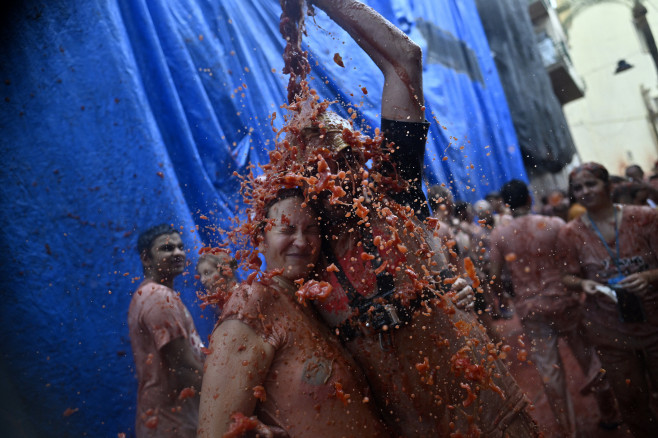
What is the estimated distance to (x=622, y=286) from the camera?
2.56m

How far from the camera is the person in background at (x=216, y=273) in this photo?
1980mm

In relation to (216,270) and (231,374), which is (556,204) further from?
(231,374)

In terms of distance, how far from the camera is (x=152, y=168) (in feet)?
6.53

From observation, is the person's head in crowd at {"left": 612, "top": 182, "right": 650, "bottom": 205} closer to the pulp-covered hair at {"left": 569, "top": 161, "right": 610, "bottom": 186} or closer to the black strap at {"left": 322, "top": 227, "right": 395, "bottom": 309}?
the pulp-covered hair at {"left": 569, "top": 161, "right": 610, "bottom": 186}

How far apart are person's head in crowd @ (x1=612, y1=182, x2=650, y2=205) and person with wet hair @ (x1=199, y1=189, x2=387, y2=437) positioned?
403 centimetres

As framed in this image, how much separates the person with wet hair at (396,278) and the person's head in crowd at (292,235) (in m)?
0.06

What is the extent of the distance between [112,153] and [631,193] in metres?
5.05

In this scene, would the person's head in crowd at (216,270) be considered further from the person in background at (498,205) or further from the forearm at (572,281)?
the forearm at (572,281)

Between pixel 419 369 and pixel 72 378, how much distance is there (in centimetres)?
145

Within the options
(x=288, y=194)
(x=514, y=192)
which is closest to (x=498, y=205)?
(x=514, y=192)

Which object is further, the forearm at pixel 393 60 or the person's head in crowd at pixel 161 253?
the person's head in crowd at pixel 161 253

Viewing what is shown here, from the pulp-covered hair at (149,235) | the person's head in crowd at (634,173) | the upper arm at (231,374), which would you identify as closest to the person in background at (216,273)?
the pulp-covered hair at (149,235)

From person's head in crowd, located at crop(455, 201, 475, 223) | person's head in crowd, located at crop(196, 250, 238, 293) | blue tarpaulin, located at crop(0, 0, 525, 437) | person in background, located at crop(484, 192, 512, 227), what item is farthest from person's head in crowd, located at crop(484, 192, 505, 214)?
person's head in crowd, located at crop(196, 250, 238, 293)

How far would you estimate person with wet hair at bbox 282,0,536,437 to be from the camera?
1562mm
